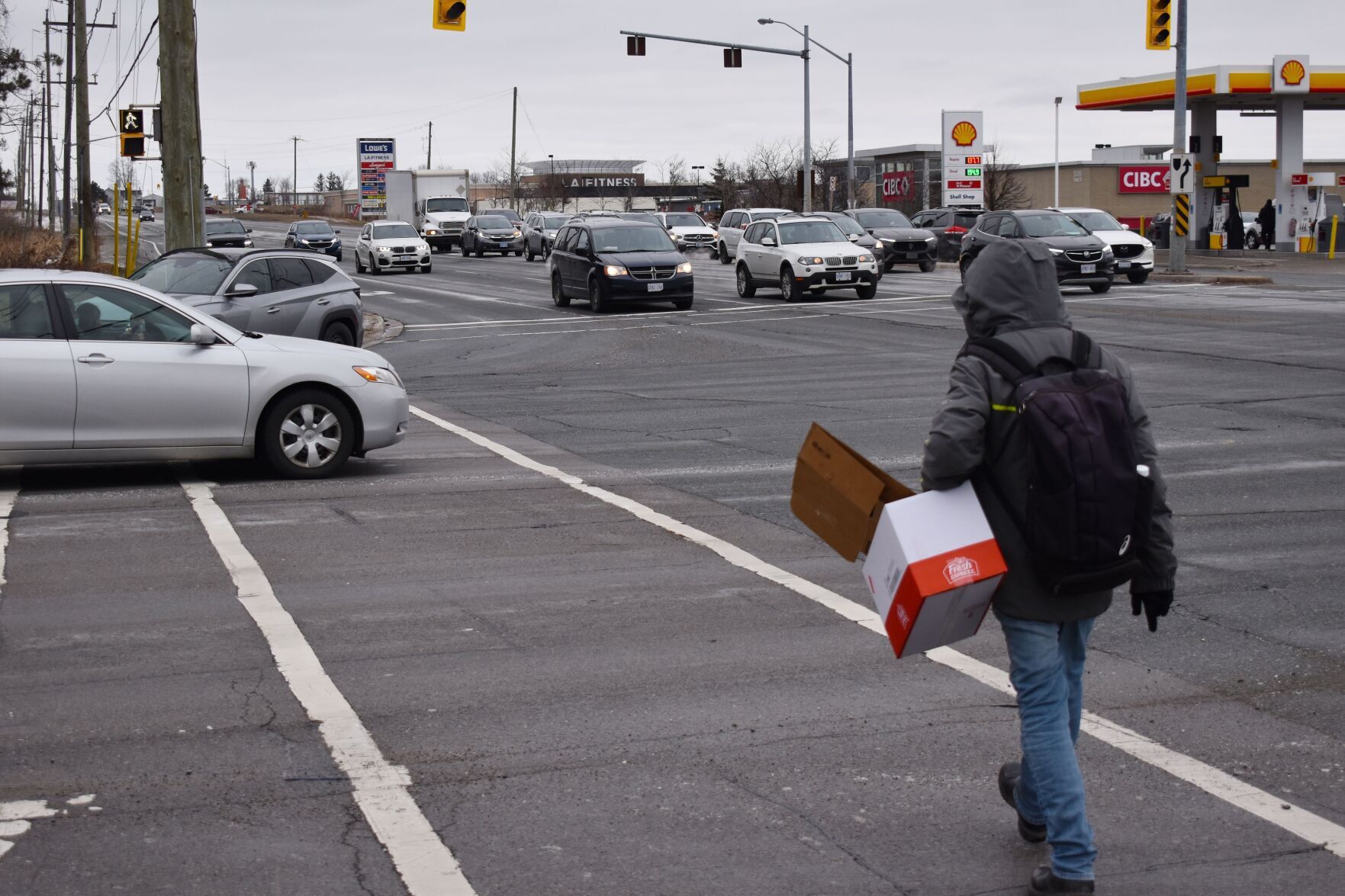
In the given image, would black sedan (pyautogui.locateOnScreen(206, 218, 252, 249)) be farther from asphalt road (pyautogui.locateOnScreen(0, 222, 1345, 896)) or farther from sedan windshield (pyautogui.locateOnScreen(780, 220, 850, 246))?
asphalt road (pyautogui.locateOnScreen(0, 222, 1345, 896))

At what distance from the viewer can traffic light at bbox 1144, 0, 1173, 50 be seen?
104 feet

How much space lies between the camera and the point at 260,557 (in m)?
8.81

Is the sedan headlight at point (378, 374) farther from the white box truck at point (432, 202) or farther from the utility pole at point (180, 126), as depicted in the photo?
the white box truck at point (432, 202)

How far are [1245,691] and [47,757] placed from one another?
4.58 meters

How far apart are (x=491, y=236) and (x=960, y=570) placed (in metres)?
57.9

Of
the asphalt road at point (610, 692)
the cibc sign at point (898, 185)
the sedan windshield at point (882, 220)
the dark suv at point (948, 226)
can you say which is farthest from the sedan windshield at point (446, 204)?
the asphalt road at point (610, 692)

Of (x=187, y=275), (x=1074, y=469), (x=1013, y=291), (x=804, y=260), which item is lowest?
(x=1074, y=469)

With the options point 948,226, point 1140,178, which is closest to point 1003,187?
point 1140,178

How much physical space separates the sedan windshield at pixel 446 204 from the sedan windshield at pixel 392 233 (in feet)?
56.5

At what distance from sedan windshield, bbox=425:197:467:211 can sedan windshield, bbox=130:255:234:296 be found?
160 ft

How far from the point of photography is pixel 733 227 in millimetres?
50594

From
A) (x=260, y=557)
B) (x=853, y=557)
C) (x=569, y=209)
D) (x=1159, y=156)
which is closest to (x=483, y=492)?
(x=260, y=557)

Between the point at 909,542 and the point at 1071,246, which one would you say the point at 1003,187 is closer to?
the point at 1071,246

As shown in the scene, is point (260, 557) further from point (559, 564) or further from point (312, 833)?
point (312, 833)
